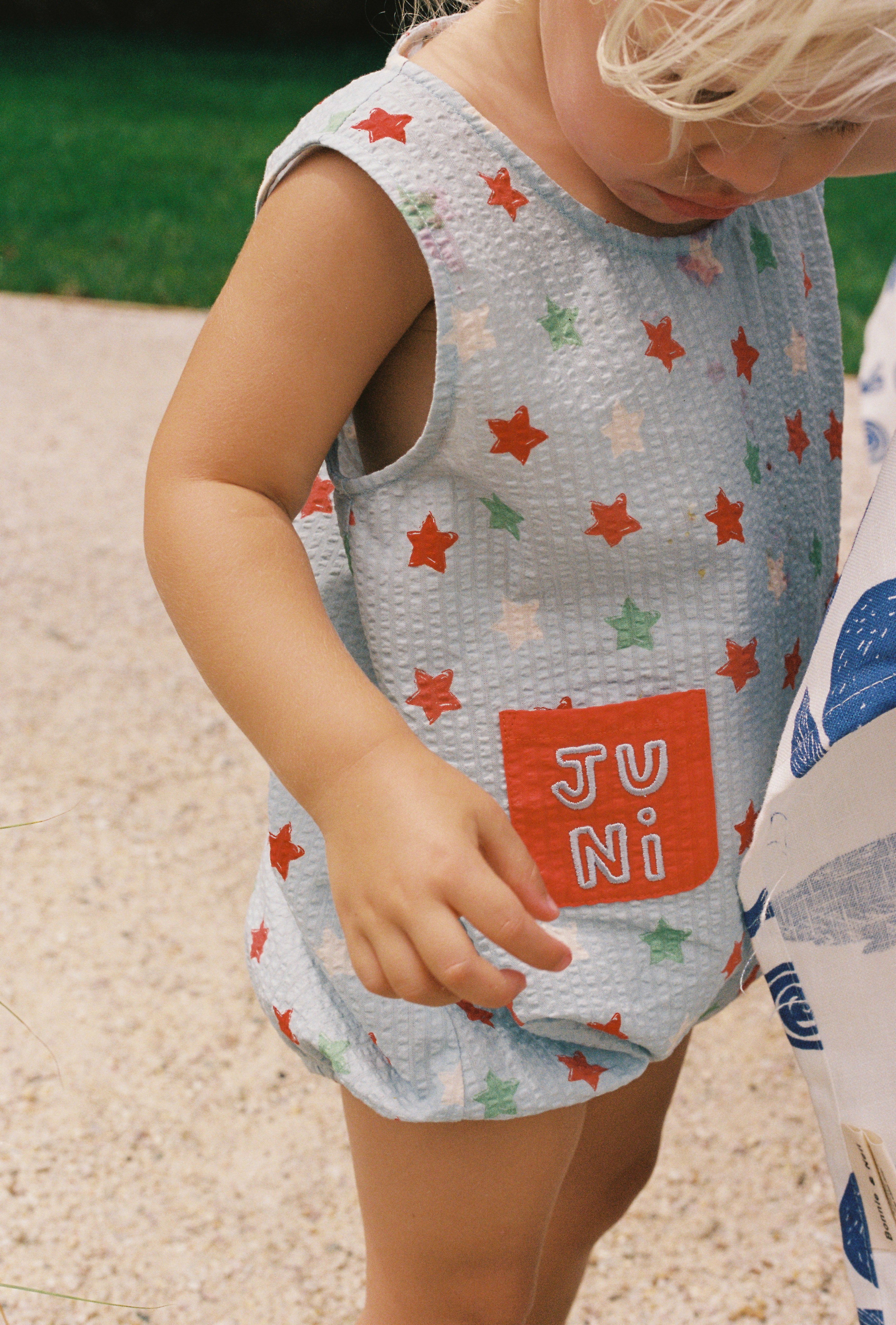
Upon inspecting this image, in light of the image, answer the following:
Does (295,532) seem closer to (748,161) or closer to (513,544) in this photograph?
(513,544)

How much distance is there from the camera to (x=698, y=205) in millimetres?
689

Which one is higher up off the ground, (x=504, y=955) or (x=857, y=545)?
(x=857, y=545)

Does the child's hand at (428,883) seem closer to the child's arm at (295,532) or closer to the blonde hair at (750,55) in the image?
the child's arm at (295,532)

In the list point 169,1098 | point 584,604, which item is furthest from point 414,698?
point 169,1098

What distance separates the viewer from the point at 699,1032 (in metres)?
1.65

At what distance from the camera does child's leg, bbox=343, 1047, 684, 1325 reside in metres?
0.80

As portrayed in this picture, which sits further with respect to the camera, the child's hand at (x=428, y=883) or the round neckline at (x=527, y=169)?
the round neckline at (x=527, y=169)

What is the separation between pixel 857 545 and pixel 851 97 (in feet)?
0.63

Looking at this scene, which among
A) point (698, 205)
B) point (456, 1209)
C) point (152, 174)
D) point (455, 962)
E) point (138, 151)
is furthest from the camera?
point (138, 151)

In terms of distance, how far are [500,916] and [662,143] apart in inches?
14.6

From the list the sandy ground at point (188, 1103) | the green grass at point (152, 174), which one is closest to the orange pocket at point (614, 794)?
the sandy ground at point (188, 1103)

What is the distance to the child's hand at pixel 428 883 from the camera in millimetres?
557

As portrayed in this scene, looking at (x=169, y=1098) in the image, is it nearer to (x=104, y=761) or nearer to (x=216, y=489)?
(x=104, y=761)

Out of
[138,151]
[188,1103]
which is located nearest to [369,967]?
[188,1103]
